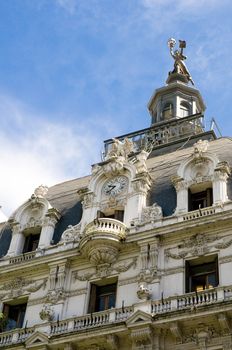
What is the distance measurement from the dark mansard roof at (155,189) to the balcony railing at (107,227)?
247cm

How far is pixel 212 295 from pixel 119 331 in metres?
4.13

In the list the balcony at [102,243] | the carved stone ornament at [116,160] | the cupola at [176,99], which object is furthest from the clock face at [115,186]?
the cupola at [176,99]

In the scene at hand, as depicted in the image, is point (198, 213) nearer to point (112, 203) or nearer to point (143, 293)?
point (143, 293)

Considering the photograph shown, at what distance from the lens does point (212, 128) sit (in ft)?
146

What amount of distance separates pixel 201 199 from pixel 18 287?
10.2 m

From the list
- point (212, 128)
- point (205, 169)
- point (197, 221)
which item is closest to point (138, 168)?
→ point (205, 169)

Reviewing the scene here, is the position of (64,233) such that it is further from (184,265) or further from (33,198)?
(184,265)

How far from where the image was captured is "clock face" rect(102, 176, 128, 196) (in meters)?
36.7

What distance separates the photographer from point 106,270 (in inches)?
1286

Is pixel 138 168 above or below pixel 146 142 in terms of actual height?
below

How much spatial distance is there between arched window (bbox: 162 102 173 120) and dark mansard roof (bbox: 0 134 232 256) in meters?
10.3

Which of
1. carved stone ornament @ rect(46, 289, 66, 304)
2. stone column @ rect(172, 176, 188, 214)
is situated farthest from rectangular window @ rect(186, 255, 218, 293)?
carved stone ornament @ rect(46, 289, 66, 304)

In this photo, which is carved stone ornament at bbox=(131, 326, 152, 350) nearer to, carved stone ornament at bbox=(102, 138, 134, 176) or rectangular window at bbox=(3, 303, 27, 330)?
rectangular window at bbox=(3, 303, 27, 330)

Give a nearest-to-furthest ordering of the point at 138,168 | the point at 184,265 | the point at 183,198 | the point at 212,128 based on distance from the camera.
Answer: the point at 184,265
the point at 183,198
the point at 138,168
the point at 212,128
